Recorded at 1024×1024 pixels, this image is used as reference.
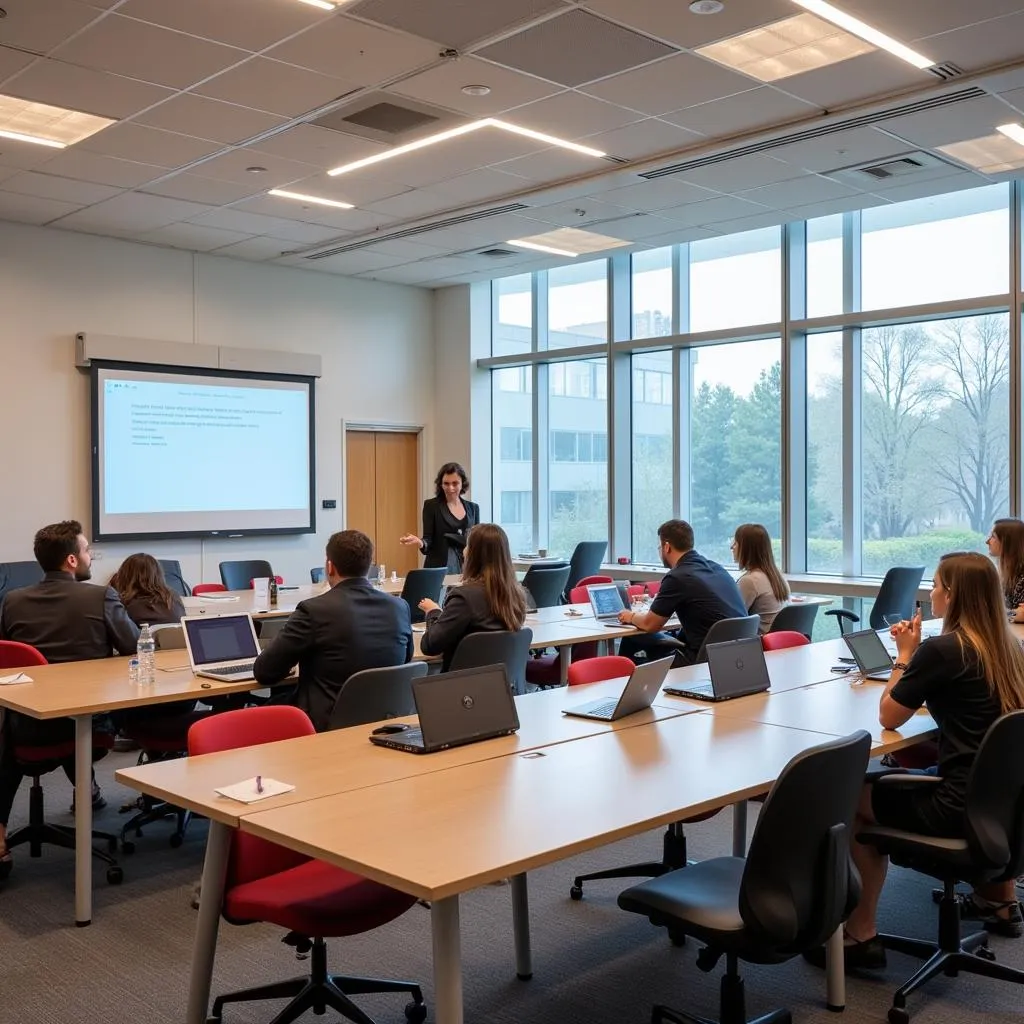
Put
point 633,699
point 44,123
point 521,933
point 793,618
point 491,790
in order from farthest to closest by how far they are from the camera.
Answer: point 44,123
point 793,618
point 633,699
point 521,933
point 491,790

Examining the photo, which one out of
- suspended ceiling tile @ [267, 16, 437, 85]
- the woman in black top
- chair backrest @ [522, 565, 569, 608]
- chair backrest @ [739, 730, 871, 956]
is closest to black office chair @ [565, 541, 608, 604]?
the woman in black top

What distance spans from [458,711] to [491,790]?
50 centimetres

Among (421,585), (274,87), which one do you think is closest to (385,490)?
(421,585)

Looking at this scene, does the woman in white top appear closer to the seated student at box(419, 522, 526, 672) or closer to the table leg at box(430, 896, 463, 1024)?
the seated student at box(419, 522, 526, 672)

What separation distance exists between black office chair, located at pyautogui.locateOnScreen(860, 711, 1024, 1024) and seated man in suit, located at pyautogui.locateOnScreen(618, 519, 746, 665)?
2090 millimetres

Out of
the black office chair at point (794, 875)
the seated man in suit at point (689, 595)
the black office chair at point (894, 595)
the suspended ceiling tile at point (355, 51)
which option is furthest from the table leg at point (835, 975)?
the black office chair at point (894, 595)

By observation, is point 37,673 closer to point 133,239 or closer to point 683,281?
point 133,239

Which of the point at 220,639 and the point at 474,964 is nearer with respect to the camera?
the point at 474,964

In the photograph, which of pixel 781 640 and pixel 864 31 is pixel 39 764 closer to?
pixel 781 640

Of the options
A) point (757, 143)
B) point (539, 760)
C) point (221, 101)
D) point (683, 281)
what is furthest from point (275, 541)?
point (539, 760)

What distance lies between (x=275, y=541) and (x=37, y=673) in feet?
18.8

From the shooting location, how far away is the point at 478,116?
19.6 feet

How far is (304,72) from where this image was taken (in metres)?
5.32

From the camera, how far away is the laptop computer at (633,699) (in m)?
3.40
